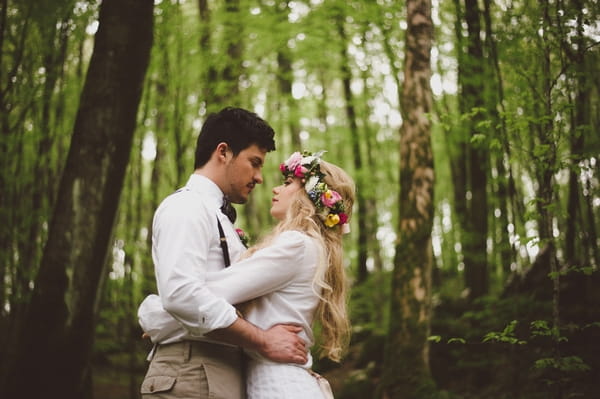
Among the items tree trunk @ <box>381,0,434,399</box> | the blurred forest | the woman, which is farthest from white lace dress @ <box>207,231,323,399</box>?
tree trunk @ <box>381,0,434,399</box>

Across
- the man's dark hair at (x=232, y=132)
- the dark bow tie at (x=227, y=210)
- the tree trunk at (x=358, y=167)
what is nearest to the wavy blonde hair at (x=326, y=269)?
the dark bow tie at (x=227, y=210)

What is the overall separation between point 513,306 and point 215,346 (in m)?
4.20

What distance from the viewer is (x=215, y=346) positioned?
7.98ft

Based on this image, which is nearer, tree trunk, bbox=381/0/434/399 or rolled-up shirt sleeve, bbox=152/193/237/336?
rolled-up shirt sleeve, bbox=152/193/237/336

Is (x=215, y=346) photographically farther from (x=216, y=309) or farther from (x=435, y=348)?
(x=435, y=348)

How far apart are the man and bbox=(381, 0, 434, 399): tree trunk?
3456mm

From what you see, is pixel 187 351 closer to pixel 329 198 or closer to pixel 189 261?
pixel 189 261

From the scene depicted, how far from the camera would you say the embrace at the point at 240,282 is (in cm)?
227

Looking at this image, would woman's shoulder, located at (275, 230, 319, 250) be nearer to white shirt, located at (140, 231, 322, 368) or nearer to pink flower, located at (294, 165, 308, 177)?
white shirt, located at (140, 231, 322, 368)

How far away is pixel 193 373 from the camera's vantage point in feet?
7.66

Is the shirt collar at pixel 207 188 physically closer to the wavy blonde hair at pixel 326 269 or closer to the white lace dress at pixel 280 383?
the wavy blonde hair at pixel 326 269

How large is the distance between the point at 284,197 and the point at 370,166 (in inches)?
439

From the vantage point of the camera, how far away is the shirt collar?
8.69 ft

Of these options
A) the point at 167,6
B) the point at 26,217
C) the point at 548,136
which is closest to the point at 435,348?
the point at 548,136
